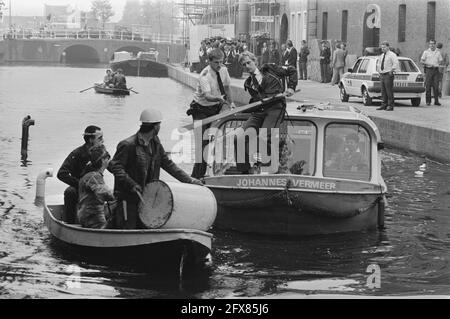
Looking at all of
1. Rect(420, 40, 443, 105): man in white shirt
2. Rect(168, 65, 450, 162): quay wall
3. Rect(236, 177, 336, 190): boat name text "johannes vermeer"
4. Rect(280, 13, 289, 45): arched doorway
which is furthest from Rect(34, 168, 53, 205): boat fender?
Rect(280, 13, 289, 45): arched doorway

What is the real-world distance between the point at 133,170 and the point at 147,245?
1.02 metres

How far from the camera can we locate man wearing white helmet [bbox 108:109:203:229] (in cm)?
1144

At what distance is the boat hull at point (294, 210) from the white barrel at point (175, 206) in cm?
181


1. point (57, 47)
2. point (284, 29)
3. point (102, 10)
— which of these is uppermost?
point (102, 10)

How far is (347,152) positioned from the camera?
14.0m

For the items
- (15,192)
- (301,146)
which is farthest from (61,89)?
(301,146)

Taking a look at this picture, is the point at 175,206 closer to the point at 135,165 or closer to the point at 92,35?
the point at 135,165

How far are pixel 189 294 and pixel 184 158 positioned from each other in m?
10.4

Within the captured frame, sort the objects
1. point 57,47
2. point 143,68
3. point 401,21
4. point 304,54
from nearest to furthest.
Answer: point 401,21, point 304,54, point 143,68, point 57,47

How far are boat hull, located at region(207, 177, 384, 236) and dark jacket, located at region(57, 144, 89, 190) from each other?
178cm

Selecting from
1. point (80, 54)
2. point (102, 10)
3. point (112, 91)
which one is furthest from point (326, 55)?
point (80, 54)

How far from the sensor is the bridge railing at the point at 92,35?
4368 inches

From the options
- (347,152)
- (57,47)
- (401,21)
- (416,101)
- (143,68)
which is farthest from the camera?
(57,47)

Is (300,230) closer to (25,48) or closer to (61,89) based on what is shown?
(61,89)
